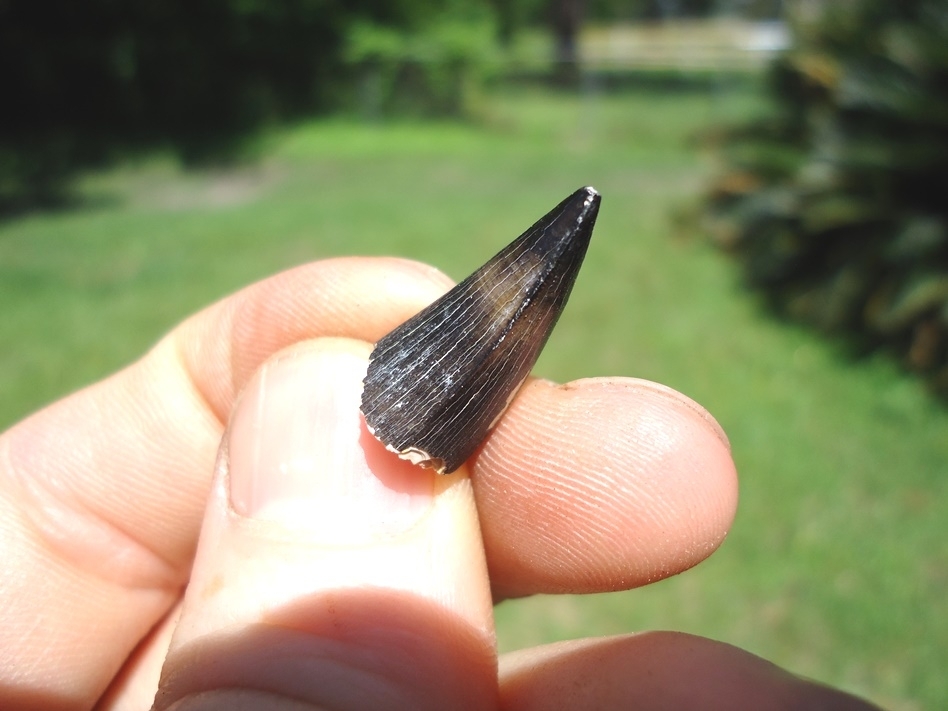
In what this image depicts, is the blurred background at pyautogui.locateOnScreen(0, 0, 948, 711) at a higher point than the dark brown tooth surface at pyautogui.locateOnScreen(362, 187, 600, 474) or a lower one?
lower

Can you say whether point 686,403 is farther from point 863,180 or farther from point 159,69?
point 159,69

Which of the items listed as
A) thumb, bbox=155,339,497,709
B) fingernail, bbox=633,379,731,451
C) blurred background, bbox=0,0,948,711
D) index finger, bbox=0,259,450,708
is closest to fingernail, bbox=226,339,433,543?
thumb, bbox=155,339,497,709

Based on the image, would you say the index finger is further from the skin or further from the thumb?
the thumb

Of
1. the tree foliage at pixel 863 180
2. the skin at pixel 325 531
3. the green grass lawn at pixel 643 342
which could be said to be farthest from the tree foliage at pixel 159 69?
the skin at pixel 325 531

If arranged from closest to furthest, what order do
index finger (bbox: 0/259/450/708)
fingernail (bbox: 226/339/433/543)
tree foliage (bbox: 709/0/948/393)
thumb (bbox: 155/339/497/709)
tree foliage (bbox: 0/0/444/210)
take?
thumb (bbox: 155/339/497/709)
fingernail (bbox: 226/339/433/543)
index finger (bbox: 0/259/450/708)
tree foliage (bbox: 709/0/948/393)
tree foliage (bbox: 0/0/444/210)

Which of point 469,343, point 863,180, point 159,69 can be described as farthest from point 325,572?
point 159,69

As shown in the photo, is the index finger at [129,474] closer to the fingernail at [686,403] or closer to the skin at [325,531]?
the skin at [325,531]

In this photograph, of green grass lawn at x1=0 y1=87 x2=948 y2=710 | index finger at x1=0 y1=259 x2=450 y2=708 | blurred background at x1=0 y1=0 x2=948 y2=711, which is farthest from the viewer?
blurred background at x1=0 y1=0 x2=948 y2=711

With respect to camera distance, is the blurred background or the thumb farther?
the blurred background
